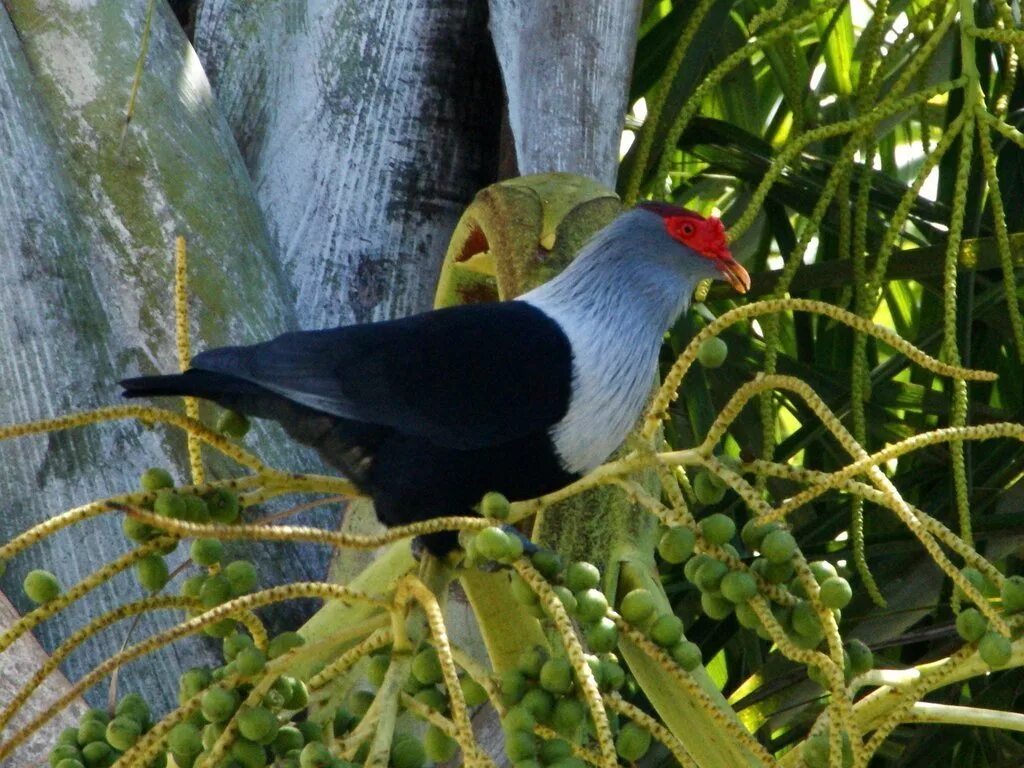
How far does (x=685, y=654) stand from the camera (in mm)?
971

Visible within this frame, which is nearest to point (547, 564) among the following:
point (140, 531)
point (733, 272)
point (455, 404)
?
point (140, 531)

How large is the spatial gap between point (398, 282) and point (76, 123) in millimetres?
373

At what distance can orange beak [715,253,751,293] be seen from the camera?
164cm

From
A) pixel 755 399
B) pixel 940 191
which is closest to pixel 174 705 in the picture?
pixel 755 399

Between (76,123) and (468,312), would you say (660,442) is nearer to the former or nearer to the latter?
(468,312)

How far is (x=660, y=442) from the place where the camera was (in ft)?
4.16

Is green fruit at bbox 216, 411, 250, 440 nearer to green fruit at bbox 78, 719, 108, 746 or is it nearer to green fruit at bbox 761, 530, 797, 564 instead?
green fruit at bbox 78, 719, 108, 746

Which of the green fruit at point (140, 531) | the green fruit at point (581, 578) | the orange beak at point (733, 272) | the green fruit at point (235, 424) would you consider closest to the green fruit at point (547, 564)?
the green fruit at point (581, 578)

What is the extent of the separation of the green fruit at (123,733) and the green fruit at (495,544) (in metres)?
0.23

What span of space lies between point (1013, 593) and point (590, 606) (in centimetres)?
25

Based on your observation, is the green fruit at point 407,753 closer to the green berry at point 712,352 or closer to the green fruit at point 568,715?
the green fruit at point 568,715

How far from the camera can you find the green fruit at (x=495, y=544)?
903 mm

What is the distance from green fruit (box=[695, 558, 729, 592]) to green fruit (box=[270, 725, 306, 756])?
0.26 m

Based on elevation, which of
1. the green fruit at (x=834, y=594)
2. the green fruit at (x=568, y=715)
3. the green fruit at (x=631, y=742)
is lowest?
the green fruit at (x=631, y=742)
